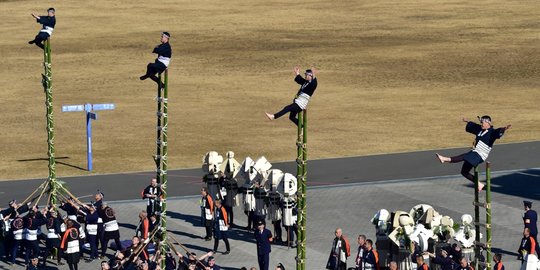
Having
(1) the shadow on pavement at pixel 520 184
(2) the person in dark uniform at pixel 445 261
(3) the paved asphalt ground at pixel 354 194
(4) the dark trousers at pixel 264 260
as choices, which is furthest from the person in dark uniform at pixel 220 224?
(1) the shadow on pavement at pixel 520 184

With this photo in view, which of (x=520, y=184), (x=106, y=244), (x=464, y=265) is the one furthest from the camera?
(x=520, y=184)

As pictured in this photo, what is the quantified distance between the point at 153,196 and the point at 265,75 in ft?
123

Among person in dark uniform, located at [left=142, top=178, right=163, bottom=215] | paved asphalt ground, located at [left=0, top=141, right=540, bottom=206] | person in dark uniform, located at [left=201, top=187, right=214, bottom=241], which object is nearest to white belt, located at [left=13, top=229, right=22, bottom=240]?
person in dark uniform, located at [left=142, top=178, right=163, bottom=215]

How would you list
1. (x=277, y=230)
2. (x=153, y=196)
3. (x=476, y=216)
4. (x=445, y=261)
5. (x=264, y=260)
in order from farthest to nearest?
1. (x=277, y=230)
2. (x=264, y=260)
3. (x=153, y=196)
4. (x=445, y=261)
5. (x=476, y=216)

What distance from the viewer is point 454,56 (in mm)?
80000

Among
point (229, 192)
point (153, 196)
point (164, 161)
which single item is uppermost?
point (164, 161)

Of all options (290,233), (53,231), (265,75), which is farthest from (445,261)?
(265,75)

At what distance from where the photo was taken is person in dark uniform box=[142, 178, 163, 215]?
35.2 metres

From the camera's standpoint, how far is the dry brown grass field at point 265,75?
194ft

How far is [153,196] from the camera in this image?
127 ft

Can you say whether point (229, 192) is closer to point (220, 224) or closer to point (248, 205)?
point (248, 205)

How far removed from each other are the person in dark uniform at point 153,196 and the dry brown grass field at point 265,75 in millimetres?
9823

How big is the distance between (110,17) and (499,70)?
106 feet

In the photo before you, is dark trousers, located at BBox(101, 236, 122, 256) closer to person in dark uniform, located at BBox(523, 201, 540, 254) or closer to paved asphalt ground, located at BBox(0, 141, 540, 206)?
paved asphalt ground, located at BBox(0, 141, 540, 206)
